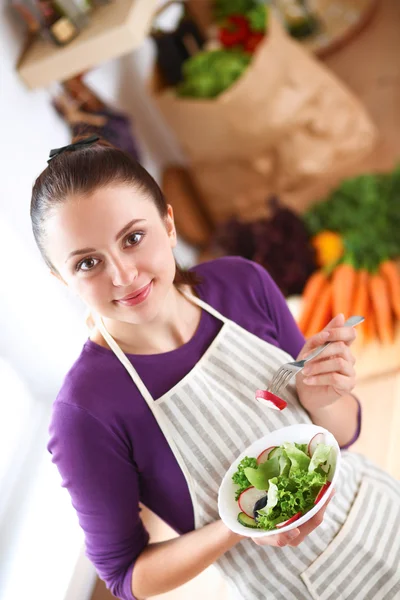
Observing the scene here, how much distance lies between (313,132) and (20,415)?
130 cm

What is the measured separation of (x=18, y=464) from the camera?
1147mm

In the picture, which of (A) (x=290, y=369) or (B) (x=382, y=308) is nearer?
(A) (x=290, y=369)

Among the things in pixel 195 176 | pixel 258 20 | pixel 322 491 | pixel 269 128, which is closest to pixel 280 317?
pixel 322 491

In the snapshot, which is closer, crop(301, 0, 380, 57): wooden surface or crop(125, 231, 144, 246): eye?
crop(125, 231, 144, 246): eye

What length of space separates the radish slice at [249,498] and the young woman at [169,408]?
0.05 m

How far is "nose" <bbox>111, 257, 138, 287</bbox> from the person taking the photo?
0.75 meters

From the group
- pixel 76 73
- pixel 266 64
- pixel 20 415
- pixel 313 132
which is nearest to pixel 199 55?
pixel 266 64

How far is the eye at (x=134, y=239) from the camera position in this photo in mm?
778

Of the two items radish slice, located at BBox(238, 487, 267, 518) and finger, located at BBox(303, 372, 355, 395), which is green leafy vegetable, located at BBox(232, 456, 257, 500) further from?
finger, located at BBox(303, 372, 355, 395)

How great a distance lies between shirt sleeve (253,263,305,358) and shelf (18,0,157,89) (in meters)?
0.70

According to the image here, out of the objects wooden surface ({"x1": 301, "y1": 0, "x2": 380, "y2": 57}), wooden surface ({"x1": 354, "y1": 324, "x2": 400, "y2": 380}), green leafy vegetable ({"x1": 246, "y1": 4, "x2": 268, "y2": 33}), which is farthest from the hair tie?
wooden surface ({"x1": 301, "y1": 0, "x2": 380, "y2": 57})

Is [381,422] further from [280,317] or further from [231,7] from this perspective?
[231,7]

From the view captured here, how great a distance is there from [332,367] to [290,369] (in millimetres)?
55

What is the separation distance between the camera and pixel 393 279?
1669 millimetres
